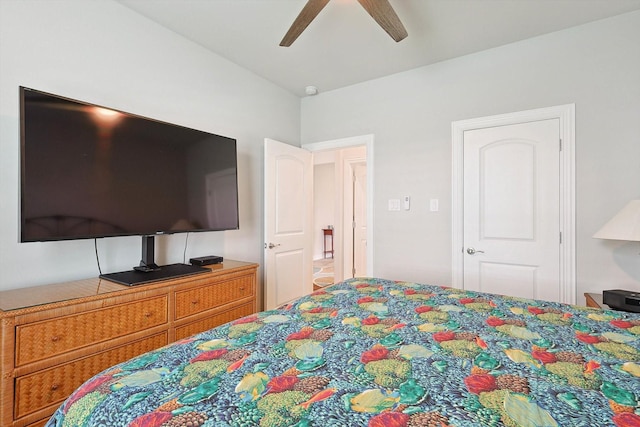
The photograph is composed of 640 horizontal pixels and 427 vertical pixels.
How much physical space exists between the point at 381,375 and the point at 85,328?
5.00 feet

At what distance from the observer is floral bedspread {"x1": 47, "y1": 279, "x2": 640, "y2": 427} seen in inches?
28.8

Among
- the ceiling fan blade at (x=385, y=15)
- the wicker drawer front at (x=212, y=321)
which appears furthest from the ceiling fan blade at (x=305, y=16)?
the wicker drawer front at (x=212, y=321)

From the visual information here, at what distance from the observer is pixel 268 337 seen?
1.19 meters

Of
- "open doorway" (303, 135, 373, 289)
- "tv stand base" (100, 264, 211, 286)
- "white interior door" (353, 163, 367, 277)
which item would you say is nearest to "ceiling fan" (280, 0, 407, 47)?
"tv stand base" (100, 264, 211, 286)

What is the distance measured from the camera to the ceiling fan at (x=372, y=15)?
5.72 ft

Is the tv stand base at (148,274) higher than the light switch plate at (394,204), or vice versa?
the light switch plate at (394,204)

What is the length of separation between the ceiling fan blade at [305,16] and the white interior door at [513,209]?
1.78 metres

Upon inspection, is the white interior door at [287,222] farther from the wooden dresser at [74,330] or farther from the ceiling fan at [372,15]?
the ceiling fan at [372,15]

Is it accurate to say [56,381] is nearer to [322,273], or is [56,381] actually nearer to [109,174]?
[109,174]

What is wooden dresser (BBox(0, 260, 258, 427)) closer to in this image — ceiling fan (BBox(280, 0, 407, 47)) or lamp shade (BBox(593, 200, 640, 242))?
ceiling fan (BBox(280, 0, 407, 47))

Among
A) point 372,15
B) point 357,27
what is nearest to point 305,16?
point 372,15

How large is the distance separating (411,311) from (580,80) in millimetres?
2333

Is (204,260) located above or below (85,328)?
above

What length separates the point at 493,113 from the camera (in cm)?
277
